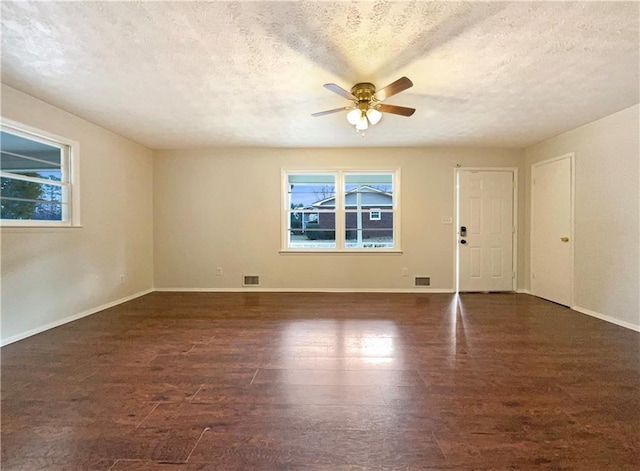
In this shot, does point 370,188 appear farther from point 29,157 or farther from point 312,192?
point 29,157

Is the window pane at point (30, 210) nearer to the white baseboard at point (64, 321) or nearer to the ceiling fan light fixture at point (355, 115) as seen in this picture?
the white baseboard at point (64, 321)

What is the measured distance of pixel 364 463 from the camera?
55.8 inches

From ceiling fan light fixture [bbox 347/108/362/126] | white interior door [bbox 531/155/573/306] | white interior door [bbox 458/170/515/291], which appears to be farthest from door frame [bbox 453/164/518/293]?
ceiling fan light fixture [bbox 347/108/362/126]

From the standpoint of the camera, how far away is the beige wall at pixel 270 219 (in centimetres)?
509

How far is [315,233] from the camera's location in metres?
5.28

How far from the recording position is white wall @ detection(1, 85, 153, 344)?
117 inches

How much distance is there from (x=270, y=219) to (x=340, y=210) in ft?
4.01

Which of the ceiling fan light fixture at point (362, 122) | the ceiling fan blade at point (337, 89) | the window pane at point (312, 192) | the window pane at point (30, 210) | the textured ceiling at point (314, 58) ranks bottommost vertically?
the window pane at point (30, 210)

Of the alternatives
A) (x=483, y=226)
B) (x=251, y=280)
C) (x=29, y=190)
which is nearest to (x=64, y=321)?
(x=29, y=190)

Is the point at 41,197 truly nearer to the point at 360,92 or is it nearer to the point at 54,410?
the point at 54,410

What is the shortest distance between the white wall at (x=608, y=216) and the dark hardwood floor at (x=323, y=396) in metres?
0.45

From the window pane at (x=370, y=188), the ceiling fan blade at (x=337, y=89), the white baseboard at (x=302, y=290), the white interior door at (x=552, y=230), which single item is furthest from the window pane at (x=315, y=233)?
the white interior door at (x=552, y=230)

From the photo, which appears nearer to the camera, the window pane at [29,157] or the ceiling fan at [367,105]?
the ceiling fan at [367,105]

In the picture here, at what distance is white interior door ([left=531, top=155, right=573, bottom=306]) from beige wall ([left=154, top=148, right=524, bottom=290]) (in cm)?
32
